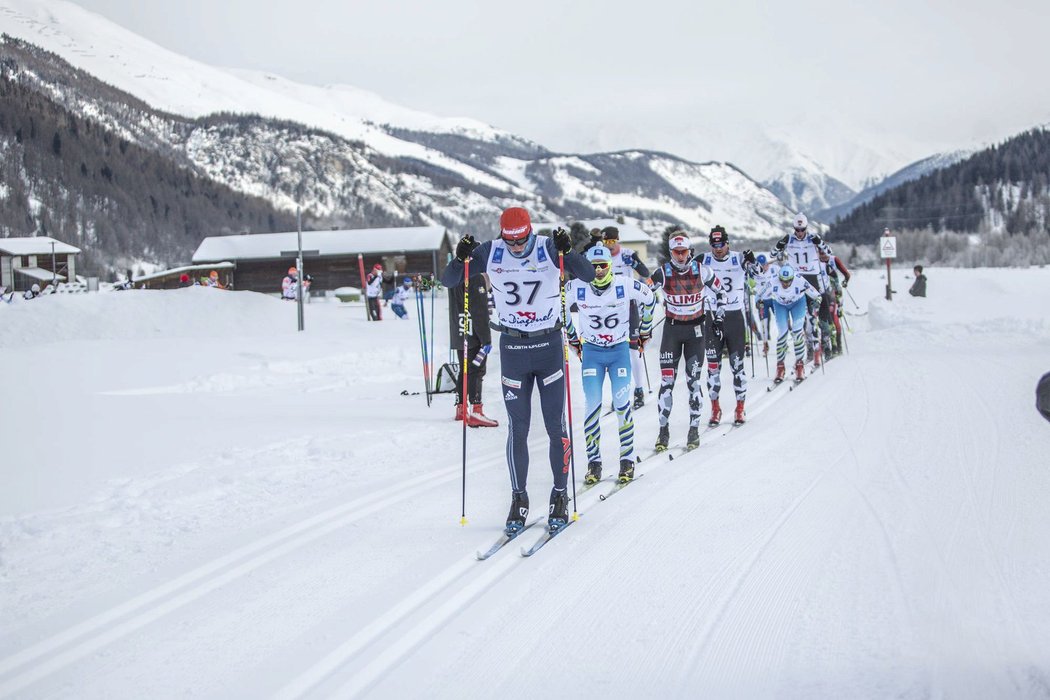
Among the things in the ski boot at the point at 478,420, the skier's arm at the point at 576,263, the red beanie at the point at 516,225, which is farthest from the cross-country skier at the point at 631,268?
the red beanie at the point at 516,225

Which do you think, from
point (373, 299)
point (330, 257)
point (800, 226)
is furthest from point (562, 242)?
point (330, 257)

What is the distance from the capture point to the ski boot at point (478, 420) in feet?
36.5

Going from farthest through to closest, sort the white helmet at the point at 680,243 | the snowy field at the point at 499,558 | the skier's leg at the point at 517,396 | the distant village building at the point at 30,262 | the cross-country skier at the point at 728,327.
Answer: the distant village building at the point at 30,262
the cross-country skier at the point at 728,327
the white helmet at the point at 680,243
the skier's leg at the point at 517,396
the snowy field at the point at 499,558

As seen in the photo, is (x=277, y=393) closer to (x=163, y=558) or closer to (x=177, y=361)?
(x=177, y=361)

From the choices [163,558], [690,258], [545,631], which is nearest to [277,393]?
[690,258]

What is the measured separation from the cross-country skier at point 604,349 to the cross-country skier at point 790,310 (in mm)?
6599

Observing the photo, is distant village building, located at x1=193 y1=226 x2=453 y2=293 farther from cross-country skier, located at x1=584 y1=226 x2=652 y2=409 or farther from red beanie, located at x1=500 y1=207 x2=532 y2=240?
red beanie, located at x1=500 y1=207 x2=532 y2=240

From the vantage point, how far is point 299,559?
5.80 meters

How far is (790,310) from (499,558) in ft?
33.9

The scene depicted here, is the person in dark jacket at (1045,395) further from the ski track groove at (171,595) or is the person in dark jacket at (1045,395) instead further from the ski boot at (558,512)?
the ski track groove at (171,595)

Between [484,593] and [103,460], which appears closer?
[484,593]

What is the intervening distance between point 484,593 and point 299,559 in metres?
1.50

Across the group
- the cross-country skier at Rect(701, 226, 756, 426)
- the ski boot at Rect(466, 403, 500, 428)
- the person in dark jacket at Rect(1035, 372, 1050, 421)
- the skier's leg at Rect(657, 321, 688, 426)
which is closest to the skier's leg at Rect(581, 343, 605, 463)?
the skier's leg at Rect(657, 321, 688, 426)

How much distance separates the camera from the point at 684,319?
9922 millimetres
